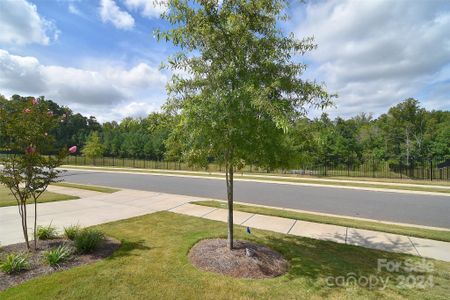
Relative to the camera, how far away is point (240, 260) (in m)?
5.29

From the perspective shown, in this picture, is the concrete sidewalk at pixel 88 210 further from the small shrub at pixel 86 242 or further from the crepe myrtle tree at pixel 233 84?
the crepe myrtle tree at pixel 233 84

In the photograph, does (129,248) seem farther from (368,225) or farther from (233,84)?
(368,225)

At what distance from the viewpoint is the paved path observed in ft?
21.8

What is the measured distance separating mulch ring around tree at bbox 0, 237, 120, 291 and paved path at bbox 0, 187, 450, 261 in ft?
2.95

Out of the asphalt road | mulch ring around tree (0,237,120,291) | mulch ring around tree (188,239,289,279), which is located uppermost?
mulch ring around tree (0,237,120,291)

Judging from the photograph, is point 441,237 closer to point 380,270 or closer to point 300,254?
point 380,270

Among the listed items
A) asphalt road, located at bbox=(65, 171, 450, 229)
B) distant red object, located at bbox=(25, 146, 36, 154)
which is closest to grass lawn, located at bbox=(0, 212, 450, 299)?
distant red object, located at bbox=(25, 146, 36, 154)

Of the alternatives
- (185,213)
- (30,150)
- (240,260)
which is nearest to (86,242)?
(30,150)

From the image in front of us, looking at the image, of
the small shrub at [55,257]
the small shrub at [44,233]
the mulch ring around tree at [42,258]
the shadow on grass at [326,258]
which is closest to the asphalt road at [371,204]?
the shadow on grass at [326,258]

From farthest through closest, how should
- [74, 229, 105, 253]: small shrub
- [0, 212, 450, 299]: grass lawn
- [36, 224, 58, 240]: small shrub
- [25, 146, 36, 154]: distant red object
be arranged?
[36, 224, 58, 240]: small shrub, [74, 229, 105, 253]: small shrub, [25, 146, 36, 154]: distant red object, [0, 212, 450, 299]: grass lawn

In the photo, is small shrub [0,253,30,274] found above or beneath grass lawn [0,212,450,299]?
above

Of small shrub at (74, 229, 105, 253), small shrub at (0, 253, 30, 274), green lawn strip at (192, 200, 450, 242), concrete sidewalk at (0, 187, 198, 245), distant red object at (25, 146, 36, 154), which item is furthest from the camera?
concrete sidewalk at (0, 187, 198, 245)

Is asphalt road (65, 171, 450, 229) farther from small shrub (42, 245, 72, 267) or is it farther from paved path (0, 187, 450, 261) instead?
small shrub (42, 245, 72, 267)

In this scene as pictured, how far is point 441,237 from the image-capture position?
7254 mm
